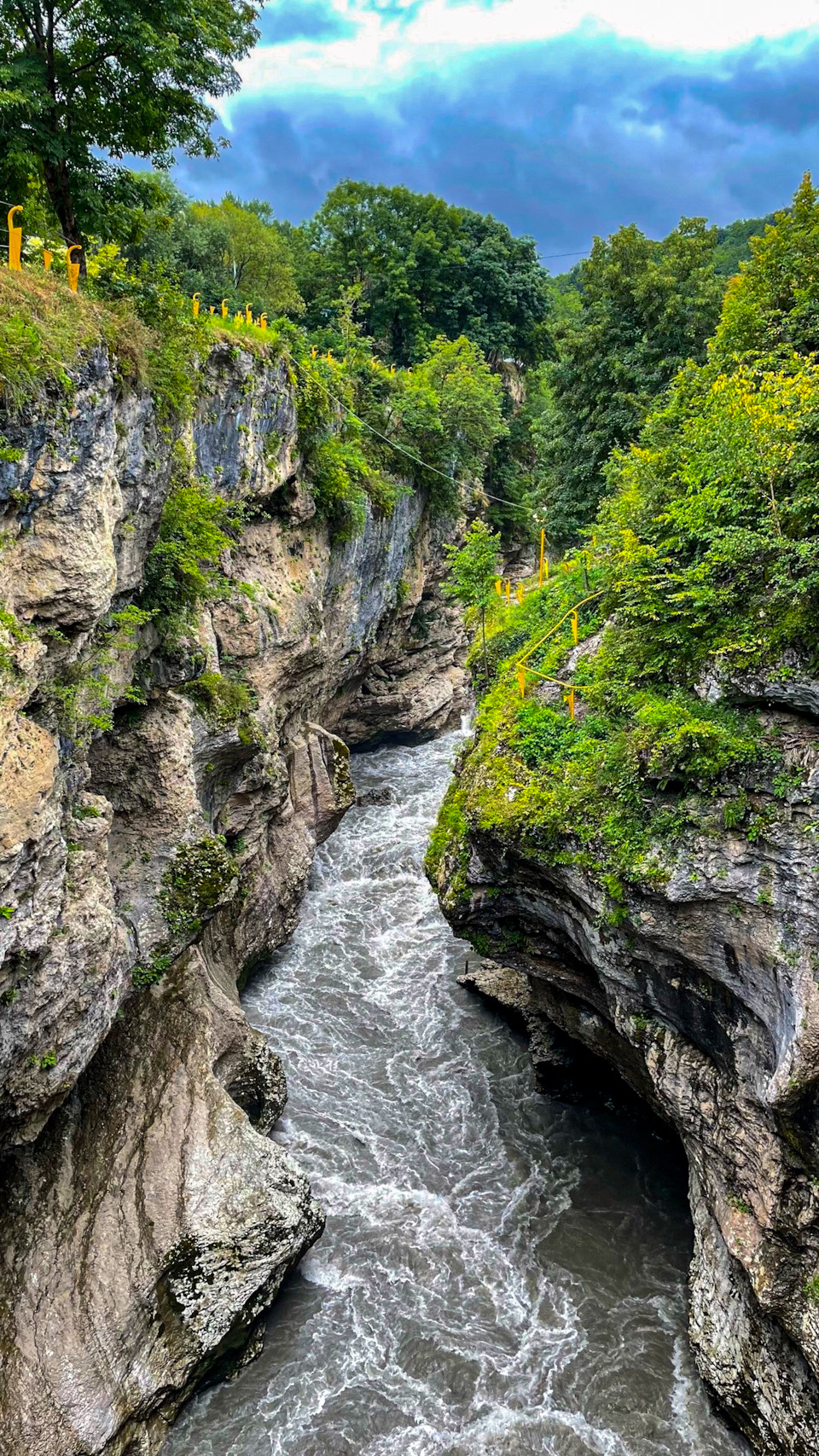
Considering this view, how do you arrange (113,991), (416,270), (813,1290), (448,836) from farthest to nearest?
(416,270), (448,836), (113,991), (813,1290)

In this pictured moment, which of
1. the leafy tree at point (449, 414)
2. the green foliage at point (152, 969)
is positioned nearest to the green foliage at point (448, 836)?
the green foliage at point (152, 969)

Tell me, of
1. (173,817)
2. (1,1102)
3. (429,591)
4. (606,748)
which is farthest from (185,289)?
(1,1102)

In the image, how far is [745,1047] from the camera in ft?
28.5

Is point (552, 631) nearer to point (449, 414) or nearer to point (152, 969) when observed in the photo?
point (152, 969)

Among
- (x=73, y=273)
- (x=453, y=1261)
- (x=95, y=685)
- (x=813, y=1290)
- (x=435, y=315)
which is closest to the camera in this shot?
(x=813, y=1290)

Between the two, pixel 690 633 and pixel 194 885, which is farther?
pixel 194 885

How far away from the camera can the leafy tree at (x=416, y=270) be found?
36500 mm

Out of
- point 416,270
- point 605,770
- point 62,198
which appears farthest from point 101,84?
point 416,270

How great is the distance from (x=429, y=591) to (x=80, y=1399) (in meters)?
28.3

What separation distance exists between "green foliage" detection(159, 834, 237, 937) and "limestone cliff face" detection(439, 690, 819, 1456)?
460cm

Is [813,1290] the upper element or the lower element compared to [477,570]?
lower

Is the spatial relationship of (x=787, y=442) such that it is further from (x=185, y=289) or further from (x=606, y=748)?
(x=185, y=289)

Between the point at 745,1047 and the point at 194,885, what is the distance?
786 centimetres

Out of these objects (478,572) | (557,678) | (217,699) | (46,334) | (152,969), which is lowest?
(152,969)
